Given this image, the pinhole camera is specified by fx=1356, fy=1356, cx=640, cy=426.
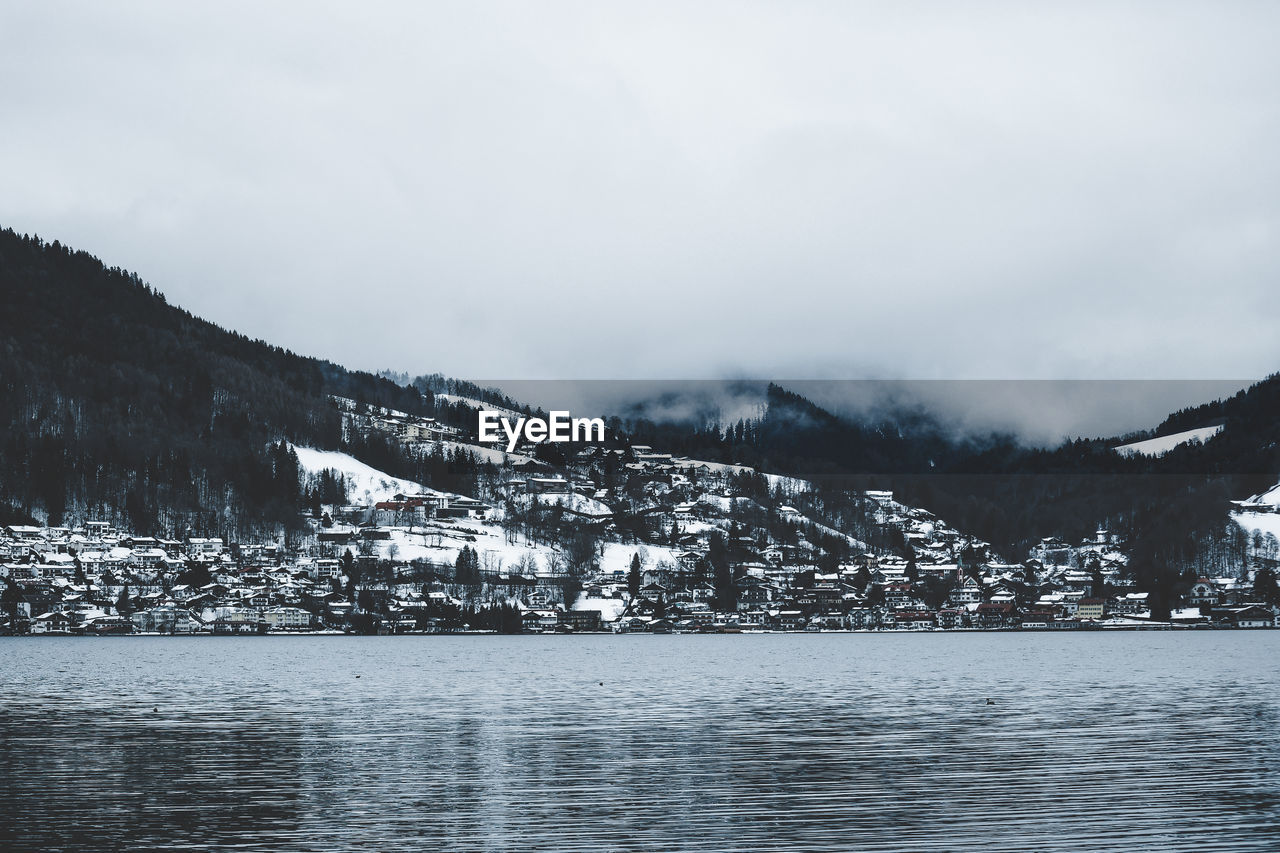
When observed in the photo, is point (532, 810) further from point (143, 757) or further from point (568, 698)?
point (568, 698)

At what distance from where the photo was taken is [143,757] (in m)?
57.5

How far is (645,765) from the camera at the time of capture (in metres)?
54.2

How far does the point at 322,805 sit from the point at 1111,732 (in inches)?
1583

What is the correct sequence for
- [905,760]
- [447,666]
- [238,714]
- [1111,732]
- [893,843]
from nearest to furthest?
1. [893,843]
2. [905,760]
3. [1111,732]
4. [238,714]
5. [447,666]

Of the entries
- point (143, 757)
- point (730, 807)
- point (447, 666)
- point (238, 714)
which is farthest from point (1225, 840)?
point (447, 666)

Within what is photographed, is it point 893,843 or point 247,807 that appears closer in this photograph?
point 893,843

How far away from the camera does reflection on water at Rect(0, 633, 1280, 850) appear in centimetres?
3956

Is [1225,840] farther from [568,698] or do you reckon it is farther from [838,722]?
[568,698]

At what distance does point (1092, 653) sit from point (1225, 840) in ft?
472

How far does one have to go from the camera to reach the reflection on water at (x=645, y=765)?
39.6 meters

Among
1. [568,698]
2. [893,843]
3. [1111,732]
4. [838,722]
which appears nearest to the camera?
[893,843]

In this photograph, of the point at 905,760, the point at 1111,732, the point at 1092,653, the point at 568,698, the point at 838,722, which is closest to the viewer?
the point at 905,760

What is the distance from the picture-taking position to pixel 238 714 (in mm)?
80938

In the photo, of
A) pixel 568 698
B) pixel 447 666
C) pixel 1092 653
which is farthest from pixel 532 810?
pixel 1092 653
